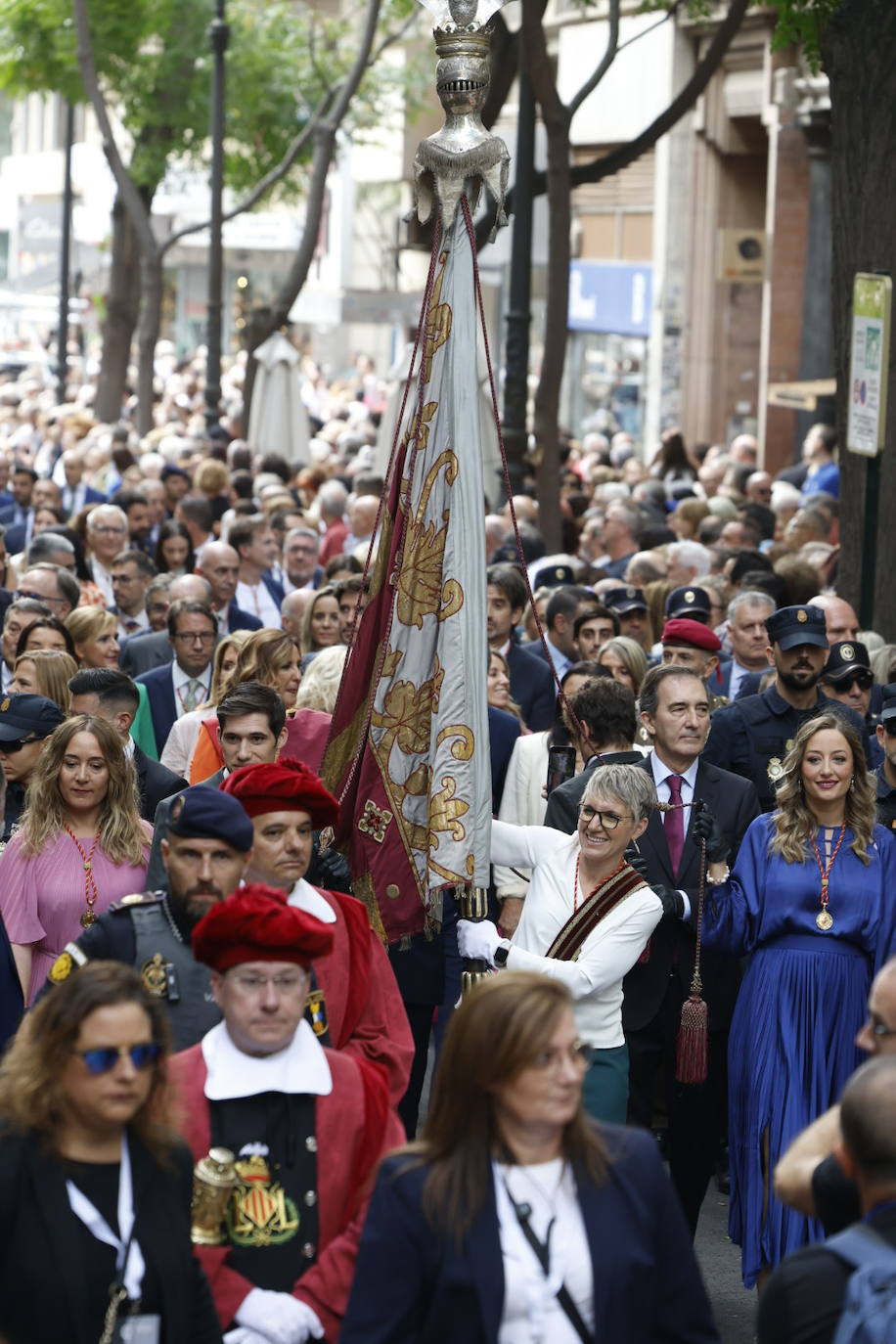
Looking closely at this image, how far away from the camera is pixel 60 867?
709 cm

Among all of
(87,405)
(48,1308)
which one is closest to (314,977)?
(48,1308)

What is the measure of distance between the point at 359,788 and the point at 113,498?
35.9 feet

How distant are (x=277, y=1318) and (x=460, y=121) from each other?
406 centimetres

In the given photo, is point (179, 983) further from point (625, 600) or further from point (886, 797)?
point (625, 600)

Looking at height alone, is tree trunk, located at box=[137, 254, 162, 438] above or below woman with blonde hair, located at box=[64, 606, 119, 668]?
above

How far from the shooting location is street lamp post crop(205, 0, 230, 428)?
83.8ft

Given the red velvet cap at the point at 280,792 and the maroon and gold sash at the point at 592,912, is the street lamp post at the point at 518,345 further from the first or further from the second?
the red velvet cap at the point at 280,792

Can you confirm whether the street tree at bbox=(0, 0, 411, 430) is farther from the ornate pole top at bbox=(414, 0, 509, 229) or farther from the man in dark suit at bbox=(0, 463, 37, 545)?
the ornate pole top at bbox=(414, 0, 509, 229)

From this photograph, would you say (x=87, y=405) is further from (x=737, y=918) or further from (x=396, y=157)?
(x=737, y=918)

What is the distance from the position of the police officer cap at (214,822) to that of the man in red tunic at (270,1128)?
0.62 meters

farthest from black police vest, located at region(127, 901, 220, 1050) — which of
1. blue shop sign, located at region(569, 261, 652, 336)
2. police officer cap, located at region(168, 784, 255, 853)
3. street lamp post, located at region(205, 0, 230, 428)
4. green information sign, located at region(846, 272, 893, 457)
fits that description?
blue shop sign, located at region(569, 261, 652, 336)

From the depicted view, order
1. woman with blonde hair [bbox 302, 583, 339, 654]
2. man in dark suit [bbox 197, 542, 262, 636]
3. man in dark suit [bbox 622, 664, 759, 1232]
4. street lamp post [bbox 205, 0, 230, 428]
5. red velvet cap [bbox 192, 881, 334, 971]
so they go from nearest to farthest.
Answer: red velvet cap [bbox 192, 881, 334, 971], man in dark suit [bbox 622, 664, 759, 1232], woman with blonde hair [bbox 302, 583, 339, 654], man in dark suit [bbox 197, 542, 262, 636], street lamp post [bbox 205, 0, 230, 428]

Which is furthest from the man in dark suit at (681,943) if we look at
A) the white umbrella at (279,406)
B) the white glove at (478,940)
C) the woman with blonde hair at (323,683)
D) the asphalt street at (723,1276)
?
the white umbrella at (279,406)

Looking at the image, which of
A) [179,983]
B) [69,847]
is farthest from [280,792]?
[69,847]
